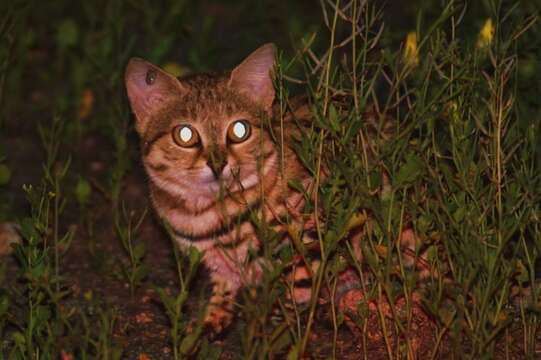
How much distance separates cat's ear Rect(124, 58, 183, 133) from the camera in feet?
13.8

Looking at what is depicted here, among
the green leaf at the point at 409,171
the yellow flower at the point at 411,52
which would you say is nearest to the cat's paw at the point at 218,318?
the green leaf at the point at 409,171

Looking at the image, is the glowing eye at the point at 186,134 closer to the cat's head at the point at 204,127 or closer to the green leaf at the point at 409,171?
the cat's head at the point at 204,127

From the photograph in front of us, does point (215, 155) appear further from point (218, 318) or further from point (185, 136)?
point (218, 318)

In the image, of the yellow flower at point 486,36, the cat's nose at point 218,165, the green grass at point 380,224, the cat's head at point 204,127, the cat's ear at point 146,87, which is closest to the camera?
the green grass at point 380,224

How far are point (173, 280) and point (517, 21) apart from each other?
2053mm

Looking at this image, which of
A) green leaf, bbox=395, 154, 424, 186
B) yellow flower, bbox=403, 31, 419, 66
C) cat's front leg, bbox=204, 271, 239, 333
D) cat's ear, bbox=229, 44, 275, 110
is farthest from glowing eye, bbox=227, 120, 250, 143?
green leaf, bbox=395, 154, 424, 186

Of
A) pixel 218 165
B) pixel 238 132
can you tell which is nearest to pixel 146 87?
pixel 238 132

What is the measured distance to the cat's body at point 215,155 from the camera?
13.3 ft

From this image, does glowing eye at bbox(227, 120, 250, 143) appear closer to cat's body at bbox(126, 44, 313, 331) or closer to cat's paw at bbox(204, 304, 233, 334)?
cat's body at bbox(126, 44, 313, 331)

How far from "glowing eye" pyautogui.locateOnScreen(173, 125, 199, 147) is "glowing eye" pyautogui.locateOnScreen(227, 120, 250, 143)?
0.14m

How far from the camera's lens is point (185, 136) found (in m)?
4.14

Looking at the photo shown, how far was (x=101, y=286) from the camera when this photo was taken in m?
4.74

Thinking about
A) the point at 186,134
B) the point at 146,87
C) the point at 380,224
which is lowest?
the point at 380,224

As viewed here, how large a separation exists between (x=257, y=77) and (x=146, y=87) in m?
0.50
